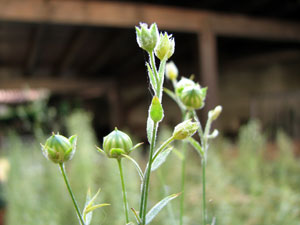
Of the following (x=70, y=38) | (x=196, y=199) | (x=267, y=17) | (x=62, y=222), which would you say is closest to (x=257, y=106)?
(x=267, y=17)

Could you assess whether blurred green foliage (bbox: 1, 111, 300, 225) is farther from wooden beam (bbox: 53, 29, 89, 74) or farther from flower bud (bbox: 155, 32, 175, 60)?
wooden beam (bbox: 53, 29, 89, 74)

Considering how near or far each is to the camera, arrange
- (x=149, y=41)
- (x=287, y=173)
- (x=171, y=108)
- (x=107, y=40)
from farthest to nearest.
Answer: (x=171, y=108) < (x=107, y=40) < (x=287, y=173) < (x=149, y=41)

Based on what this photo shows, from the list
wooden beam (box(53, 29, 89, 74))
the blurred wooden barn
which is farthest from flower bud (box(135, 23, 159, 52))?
wooden beam (box(53, 29, 89, 74))

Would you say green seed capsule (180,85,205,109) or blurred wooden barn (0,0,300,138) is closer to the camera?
green seed capsule (180,85,205,109)

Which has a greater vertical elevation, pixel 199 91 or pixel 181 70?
pixel 181 70

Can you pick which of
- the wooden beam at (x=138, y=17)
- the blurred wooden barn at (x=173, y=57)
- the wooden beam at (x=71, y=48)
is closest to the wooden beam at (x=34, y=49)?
the blurred wooden barn at (x=173, y=57)

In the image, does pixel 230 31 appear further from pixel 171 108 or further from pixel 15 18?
pixel 171 108

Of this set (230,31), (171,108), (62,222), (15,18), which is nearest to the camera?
(62,222)
